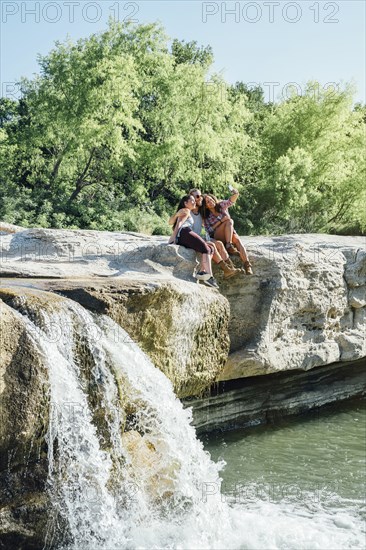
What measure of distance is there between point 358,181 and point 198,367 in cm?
2230

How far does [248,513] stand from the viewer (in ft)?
24.6

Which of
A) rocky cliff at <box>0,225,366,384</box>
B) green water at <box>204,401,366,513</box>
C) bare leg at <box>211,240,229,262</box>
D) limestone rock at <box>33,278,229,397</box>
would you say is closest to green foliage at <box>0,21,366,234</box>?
rocky cliff at <box>0,225,366,384</box>

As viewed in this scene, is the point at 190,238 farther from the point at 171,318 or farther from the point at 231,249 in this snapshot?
the point at 171,318

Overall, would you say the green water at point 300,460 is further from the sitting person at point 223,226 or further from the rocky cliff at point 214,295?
the sitting person at point 223,226

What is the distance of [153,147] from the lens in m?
24.7

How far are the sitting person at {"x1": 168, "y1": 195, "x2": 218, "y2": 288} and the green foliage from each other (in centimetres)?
1242

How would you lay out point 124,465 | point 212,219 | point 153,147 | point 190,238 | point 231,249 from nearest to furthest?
point 124,465
point 190,238
point 231,249
point 212,219
point 153,147

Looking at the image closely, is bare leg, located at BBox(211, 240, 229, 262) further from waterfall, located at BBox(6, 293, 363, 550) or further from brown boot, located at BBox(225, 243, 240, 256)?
waterfall, located at BBox(6, 293, 363, 550)

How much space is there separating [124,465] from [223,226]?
13.2ft

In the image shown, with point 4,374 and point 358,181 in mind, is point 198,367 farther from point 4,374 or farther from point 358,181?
point 358,181

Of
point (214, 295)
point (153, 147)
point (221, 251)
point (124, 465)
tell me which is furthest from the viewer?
point (153, 147)

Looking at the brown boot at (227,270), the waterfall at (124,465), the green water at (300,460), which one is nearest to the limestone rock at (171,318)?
the waterfall at (124,465)

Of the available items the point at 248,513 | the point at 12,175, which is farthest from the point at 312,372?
the point at 12,175

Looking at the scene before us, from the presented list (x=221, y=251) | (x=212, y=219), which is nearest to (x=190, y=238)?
(x=221, y=251)
